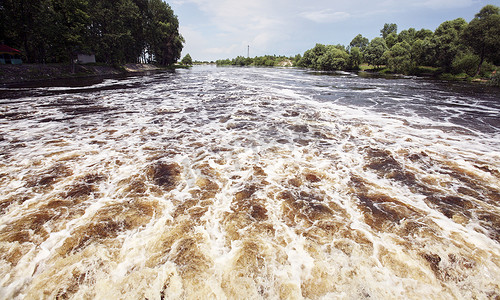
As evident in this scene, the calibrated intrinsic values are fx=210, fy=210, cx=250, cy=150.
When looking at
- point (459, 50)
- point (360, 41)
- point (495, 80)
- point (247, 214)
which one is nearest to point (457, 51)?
point (459, 50)

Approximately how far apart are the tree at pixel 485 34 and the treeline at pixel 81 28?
252ft

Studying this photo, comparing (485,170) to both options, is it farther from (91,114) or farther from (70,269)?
(91,114)

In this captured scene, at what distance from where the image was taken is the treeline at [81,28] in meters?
34.7

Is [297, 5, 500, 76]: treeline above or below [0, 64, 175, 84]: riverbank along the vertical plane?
above

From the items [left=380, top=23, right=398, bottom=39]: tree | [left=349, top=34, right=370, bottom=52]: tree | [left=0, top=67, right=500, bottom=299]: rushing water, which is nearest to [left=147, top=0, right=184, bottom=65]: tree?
[left=0, top=67, right=500, bottom=299]: rushing water

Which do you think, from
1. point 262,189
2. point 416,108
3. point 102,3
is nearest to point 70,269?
point 262,189

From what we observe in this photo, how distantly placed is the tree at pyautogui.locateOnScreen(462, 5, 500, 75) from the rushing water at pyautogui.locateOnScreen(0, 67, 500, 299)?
164 ft

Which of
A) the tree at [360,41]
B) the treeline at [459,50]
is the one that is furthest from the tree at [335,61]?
the tree at [360,41]

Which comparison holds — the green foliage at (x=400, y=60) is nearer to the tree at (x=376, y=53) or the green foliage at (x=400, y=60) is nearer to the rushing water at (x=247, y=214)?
the tree at (x=376, y=53)

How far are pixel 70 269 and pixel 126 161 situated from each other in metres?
5.07

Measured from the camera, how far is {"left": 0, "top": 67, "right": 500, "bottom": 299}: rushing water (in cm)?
396

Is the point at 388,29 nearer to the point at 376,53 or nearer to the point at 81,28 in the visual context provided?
the point at 376,53

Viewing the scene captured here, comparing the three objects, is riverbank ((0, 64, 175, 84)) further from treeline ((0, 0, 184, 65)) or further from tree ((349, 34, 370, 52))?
tree ((349, 34, 370, 52))

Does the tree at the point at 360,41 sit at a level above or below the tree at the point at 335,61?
above
